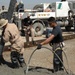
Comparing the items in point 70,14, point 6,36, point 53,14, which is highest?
point 6,36

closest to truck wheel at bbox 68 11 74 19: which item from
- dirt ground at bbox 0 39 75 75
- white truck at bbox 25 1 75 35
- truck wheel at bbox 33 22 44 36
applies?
white truck at bbox 25 1 75 35

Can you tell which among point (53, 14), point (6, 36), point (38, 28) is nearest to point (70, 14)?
point (53, 14)

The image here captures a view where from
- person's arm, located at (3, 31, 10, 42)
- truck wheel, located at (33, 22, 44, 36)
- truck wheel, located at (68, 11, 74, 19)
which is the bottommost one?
truck wheel, located at (33, 22, 44, 36)

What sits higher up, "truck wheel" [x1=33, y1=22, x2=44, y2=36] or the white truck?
the white truck

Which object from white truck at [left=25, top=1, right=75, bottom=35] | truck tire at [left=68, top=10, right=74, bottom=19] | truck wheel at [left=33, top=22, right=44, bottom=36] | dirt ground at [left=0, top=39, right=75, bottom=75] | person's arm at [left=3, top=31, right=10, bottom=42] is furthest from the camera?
truck tire at [left=68, top=10, right=74, bottom=19]

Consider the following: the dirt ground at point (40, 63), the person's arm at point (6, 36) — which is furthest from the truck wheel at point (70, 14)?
the person's arm at point (6, 36)

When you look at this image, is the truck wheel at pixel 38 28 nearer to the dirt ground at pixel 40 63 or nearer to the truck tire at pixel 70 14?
the truck tire at pixel 70 14

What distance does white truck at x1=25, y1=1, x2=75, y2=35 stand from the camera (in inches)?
890

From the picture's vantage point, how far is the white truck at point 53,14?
22609mm

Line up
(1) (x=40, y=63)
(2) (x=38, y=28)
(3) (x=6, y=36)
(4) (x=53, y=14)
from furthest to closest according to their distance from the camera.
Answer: (4) (x=53, y=14), (2) (x=38, y=28), (1) (x=40, y=63), (3) (x=6, y=36)

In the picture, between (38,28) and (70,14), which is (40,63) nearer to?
(38,28)

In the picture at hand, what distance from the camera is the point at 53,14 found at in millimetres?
23156

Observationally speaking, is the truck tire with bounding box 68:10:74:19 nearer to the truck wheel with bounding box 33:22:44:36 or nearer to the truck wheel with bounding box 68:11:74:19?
the truck wheel with bounding box 68:11:74:19

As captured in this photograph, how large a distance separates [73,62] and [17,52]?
363cm
